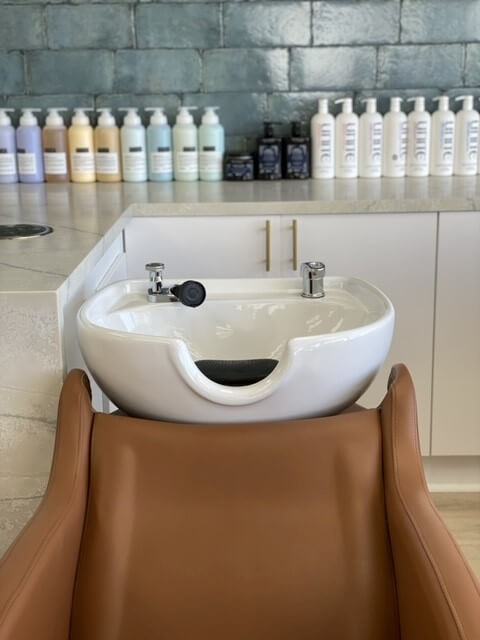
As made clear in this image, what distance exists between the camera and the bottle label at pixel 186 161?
2.59m

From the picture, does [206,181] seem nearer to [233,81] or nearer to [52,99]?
[233,81]

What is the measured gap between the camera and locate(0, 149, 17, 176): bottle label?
8.57 feet

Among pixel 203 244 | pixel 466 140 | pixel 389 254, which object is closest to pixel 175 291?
pixel 203 244

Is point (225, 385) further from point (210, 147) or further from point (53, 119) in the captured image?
point (53, 119)

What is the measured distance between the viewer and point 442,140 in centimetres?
257

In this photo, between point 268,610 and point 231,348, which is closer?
point 268,610

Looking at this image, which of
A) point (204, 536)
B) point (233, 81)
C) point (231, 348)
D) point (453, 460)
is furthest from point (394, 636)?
point (233, 81)

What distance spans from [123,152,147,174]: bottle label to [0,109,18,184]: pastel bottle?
1.14 feet

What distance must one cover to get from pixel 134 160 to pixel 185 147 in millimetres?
159

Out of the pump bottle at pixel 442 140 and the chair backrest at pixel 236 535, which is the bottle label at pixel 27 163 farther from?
the chair backrest at pixel 236 535

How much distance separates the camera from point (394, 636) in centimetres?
110

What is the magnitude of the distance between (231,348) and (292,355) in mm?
357

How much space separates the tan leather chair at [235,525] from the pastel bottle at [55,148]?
1.61m

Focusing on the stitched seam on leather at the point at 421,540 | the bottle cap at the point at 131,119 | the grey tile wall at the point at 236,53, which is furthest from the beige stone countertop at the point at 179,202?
the stitched seam on leather at the point at 421,540
